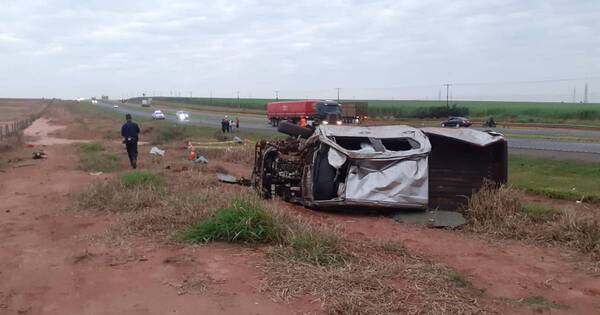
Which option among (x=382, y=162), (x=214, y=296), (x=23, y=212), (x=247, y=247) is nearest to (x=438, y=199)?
(x=382, y=162)

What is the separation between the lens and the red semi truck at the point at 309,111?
40688 millimetres

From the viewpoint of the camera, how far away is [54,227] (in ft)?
25.6

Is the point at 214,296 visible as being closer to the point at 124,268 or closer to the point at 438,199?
the point at 124,268

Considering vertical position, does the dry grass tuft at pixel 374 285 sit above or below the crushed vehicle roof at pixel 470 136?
below

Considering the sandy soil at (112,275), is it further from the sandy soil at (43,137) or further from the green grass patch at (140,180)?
the sandy soil at (43,137)

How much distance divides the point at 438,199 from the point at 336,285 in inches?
177

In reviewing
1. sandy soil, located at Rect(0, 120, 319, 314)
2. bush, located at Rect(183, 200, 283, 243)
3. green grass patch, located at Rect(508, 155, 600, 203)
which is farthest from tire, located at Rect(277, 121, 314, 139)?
green grass patch, located at Rect(508, 155, 600, 203)

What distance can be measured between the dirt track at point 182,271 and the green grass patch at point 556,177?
231 inches

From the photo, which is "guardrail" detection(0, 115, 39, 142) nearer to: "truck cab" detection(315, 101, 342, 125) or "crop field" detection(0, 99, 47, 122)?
"crop field" detection(0, 99, 47, 122)

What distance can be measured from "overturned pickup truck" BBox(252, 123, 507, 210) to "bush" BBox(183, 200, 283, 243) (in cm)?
230

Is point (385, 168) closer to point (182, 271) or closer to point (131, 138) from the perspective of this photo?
point (182, 271)

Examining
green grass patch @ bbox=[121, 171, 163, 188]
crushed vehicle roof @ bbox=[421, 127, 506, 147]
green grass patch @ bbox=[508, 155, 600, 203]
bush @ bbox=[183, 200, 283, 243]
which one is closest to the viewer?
bush @ bbox=[183, 200, 283, 243]

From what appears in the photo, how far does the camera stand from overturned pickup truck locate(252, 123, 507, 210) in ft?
28.5

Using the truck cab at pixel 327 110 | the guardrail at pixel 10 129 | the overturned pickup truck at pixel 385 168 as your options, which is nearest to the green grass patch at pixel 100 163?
the overturned pickup truck at pixel 385 168
